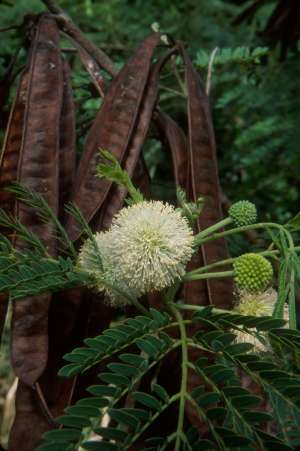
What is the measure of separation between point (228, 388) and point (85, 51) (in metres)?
0.90

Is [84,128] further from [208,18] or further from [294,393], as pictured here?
[208,18]

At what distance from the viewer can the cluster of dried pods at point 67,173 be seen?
39.3 inches

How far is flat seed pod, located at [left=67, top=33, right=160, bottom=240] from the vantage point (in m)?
1.11

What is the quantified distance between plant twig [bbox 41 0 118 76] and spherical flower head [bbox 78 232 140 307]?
2.08ft

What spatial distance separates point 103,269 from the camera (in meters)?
0.96

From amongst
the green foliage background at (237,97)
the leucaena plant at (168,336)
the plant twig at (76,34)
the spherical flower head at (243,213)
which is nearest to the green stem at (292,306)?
the leucaena plant at (168,336)

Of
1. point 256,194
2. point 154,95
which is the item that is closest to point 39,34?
point 154,95

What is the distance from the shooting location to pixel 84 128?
158 cm

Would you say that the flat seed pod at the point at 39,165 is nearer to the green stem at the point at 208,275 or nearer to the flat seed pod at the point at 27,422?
the flat seed pod at the point at 27,422

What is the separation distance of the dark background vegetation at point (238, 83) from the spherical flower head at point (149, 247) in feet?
3.21

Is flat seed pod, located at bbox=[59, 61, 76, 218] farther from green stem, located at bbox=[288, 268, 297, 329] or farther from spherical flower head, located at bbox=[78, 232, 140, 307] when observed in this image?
green stem, located at bbox=[288, 268, 297, 329]

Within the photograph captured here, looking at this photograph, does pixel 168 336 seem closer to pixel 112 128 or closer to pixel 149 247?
pixel 149 247

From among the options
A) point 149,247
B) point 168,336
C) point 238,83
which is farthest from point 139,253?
point 238,83

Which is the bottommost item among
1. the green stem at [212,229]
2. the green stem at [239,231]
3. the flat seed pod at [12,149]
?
the green stem at [239,231]
